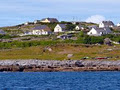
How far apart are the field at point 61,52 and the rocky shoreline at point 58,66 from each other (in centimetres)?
601

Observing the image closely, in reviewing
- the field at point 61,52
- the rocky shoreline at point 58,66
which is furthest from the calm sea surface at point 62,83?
the field at point 61,52

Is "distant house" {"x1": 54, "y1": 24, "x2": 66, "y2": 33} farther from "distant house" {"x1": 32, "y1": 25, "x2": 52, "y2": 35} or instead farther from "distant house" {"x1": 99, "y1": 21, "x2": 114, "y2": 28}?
"distant house" {"x1": 99, "y1": 21, "x2": 114, "y2": 28}

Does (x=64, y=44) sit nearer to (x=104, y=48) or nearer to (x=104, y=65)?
(x=104, y=48)

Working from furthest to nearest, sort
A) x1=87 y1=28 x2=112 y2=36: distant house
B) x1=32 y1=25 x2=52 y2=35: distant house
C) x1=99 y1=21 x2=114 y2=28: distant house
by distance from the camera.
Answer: x1=99 y1=21 x2=114 y2=28: distant house
x1=32 y1=25 x2=52 y2=35: distant house
x1=87 y1=28 x2=112 y2=36: distant house

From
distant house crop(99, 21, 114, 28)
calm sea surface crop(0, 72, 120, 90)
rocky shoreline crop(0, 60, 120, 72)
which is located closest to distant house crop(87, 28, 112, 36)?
distant house crop(99, 21, 114, 28)

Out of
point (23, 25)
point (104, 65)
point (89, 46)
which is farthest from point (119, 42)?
point (23, 25)

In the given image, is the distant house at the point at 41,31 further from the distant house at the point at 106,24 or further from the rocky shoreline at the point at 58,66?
the rocky shoreline at the point at 58,66

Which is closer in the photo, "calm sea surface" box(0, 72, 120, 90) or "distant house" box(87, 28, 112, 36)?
"calm sea surface" box(0, 72, 120, 90)

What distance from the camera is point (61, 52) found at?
116688 millimetres

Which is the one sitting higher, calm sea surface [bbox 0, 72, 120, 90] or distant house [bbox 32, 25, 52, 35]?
distant house [bbox 32, 25, 52, 35]

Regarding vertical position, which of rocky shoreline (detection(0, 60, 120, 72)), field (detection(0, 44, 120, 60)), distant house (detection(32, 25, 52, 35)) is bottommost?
rocky shoreline (detection(0, 60, 120, 72))

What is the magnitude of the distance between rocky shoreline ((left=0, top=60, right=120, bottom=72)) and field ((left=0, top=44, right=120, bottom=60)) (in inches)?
237

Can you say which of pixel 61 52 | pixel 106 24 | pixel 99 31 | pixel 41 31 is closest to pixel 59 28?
pixel 41 31

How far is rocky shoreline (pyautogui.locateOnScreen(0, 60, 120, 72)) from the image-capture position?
9675 centimetres
